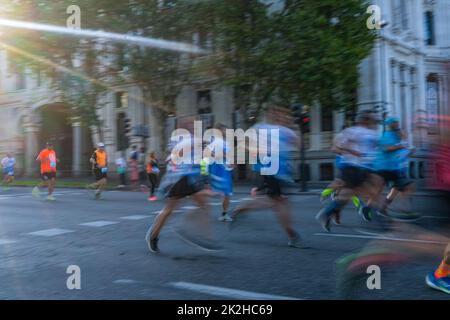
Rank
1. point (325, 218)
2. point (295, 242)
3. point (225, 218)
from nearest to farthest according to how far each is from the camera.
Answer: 1. point (295, 242)
2. point (325, 218)
3. point (225, 218)

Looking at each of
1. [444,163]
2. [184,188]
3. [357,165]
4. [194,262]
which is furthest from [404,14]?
[444,163]

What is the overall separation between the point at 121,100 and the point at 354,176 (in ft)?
88.1

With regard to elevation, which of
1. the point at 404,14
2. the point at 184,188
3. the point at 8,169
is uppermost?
the point at 404,14

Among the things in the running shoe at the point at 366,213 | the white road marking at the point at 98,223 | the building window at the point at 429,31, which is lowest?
the white road marking at the point at 98,223

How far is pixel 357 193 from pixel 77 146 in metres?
31.2

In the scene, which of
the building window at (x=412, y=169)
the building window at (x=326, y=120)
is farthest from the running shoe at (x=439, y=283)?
the building window at (x=326, y=120)

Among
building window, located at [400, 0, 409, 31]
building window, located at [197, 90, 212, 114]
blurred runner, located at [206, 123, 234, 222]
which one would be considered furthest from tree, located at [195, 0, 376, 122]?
blurred runner, located at [206, 123, 234, 222]

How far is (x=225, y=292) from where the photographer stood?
179 inches

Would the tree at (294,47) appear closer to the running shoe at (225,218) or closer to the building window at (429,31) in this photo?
the running shoe at (225,218)

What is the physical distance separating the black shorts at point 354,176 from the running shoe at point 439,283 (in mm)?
2553

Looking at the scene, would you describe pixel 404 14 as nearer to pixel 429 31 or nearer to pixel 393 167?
pixel 429 31

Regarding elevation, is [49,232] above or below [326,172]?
below

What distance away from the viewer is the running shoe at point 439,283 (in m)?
4.25
